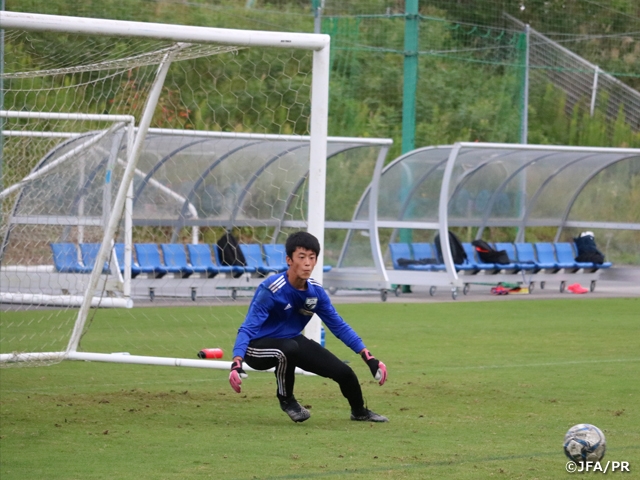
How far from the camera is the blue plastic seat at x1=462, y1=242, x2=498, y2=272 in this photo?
19.0 m

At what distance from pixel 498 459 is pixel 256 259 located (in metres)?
12.4

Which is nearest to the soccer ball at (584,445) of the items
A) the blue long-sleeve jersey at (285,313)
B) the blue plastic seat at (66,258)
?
the blue long-sleeve jersey at (285,313)

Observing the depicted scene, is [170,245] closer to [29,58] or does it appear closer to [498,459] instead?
[29,58]

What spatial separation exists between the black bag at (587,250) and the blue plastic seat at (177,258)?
7518 millimetres

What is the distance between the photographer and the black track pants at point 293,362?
23.6 feet

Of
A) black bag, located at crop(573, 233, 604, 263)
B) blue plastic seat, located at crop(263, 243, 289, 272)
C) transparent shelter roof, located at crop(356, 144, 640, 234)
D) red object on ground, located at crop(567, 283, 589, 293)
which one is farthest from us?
black bag, located at crop(573, 233, 604, 263)

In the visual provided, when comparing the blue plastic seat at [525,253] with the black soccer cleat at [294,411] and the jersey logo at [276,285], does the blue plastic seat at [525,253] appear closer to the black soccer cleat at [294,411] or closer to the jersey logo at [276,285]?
the black soccer cleat at [294,411]

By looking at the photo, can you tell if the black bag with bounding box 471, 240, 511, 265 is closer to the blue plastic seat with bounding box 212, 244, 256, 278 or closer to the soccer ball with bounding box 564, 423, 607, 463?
the blue plastic seat with bounding box 212, 244, 256, 278

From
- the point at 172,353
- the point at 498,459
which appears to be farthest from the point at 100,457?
the point at 172,353

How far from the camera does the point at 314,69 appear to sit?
9000 millimetres

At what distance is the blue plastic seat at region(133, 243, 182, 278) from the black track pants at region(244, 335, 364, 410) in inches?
390

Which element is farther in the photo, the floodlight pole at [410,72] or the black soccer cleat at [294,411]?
the floodlight pole at [410,72]

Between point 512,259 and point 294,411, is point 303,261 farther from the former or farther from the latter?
point 512,259

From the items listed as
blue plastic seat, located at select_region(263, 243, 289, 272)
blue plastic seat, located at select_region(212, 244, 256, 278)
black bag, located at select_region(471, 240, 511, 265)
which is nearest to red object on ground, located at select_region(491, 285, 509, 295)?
black bag, located at select_region(471, 240, 511, 265)
